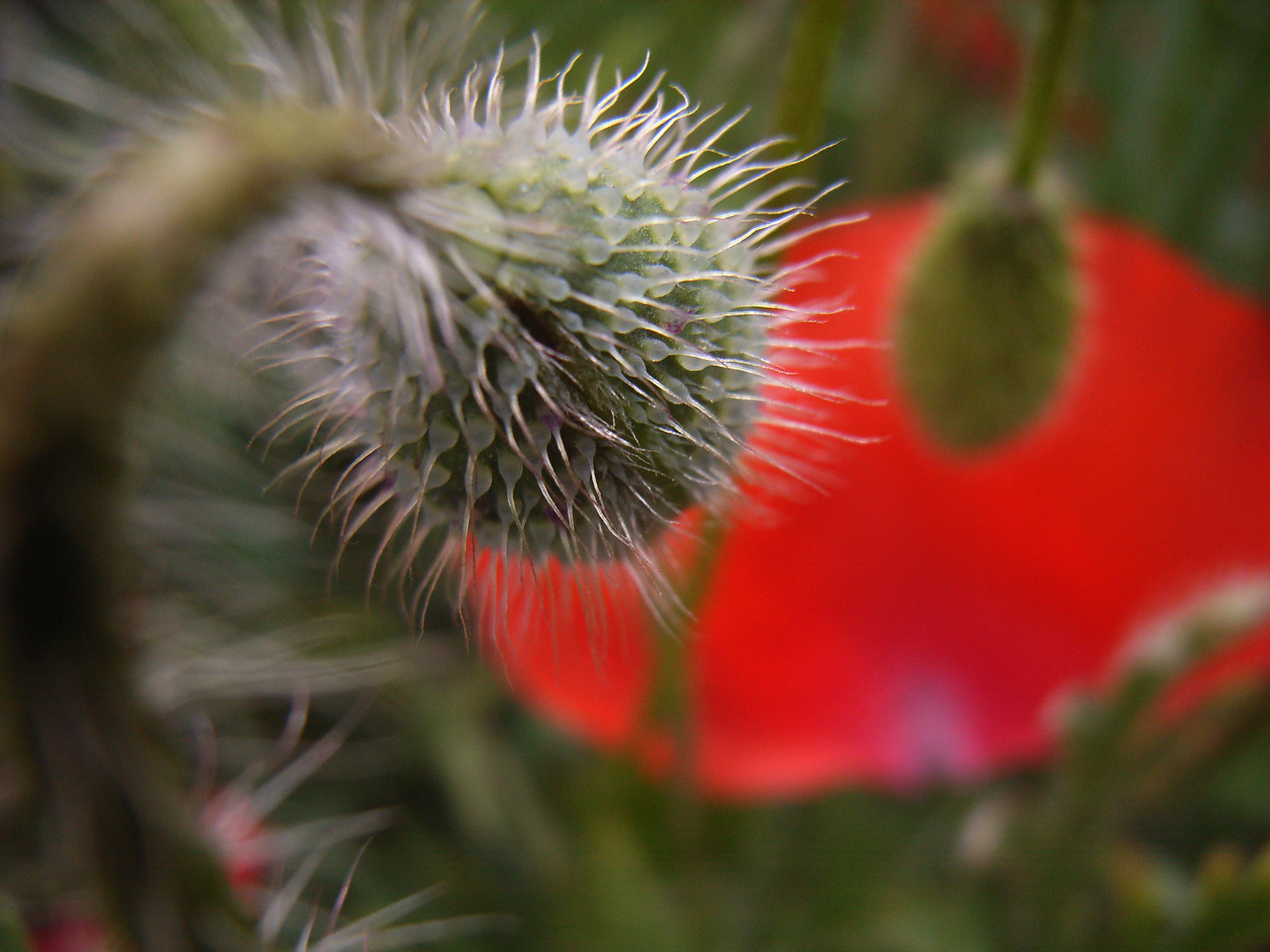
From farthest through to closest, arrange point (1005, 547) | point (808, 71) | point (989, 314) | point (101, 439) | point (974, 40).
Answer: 1. point (974, 40)
2. point (1005, 547)
3. point (989, 314)
4. point (808, 71)
5. point (101, 439)

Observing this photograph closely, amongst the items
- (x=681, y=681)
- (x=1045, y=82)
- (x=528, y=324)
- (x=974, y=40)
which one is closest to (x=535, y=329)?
(x=528, y=324)

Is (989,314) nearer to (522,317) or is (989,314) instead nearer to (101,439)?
(522,317)

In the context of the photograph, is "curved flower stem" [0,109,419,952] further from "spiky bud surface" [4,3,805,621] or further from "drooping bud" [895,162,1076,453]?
"drooping bud" [895,162,1076,453]

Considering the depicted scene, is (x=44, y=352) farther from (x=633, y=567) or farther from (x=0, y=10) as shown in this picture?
(x=0, y=10)

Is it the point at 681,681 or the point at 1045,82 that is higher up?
the point at 1045,82

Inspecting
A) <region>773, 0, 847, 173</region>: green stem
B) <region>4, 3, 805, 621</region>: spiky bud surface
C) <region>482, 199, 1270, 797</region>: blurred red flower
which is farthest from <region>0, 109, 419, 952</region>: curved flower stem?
<region>482, 199, 1270, 797</region>: blurred red flower

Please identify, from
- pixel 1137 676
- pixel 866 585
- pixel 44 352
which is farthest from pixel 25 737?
pixel 866 585
